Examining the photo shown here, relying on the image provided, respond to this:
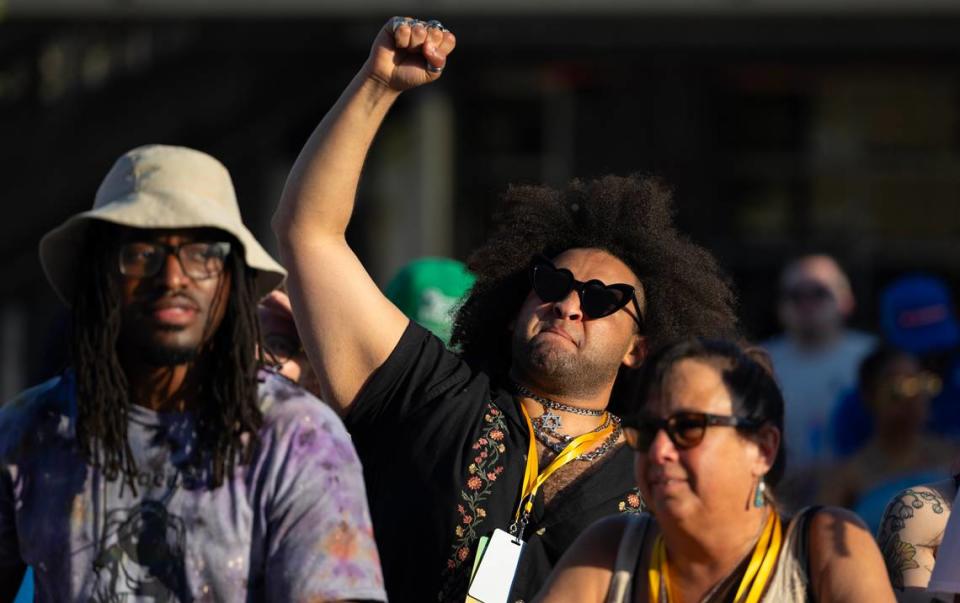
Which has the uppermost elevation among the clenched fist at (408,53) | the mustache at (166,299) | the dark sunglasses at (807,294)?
the clenched fist at (408,53)

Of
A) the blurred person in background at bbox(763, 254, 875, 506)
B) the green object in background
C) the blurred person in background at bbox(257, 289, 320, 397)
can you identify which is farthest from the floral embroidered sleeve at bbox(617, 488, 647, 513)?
the blurred person in background at bbox(763, 254, 875, 506)

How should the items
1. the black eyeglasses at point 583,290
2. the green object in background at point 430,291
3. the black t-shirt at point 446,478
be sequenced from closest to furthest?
the black t-shirt at point 446,478 < the black eyeglasses at point 583,290 < the green object in background at point 430,291

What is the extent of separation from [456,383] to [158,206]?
1.50 m

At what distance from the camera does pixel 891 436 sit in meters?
8.18

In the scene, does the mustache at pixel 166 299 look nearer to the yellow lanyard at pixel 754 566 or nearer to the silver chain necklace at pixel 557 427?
the yellow lanyard at pixel 754 566

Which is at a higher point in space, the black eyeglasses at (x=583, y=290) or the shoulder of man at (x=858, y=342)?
the black eyeglasses at (x=583, y=290)

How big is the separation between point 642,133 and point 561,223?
8.44 metres

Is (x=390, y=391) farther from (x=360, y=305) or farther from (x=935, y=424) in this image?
(x=935, y=424)

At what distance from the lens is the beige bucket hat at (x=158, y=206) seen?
3.60 m

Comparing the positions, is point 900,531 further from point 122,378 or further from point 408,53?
point 122,378

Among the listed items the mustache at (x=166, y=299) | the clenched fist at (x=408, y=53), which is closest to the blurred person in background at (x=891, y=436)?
the clenched fist at (x=408, y=53)

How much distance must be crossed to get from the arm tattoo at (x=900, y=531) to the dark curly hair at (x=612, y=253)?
1056mm

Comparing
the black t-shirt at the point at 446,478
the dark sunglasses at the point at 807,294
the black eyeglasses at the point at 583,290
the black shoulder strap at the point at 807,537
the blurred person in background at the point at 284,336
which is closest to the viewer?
the black shoulder strap at the point at 807,537

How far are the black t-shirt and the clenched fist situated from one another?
716 millimetres
